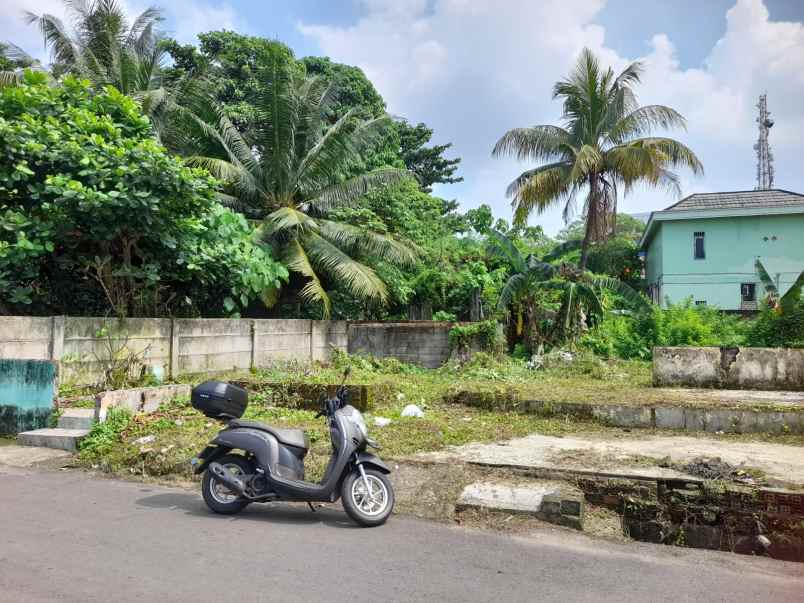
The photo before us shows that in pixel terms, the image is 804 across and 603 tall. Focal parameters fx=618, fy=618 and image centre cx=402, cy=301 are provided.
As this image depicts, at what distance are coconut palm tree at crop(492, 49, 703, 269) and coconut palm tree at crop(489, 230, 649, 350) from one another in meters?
1.23

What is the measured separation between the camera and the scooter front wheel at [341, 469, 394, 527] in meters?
4.67

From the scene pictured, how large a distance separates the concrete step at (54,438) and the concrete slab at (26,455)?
0.27 ft

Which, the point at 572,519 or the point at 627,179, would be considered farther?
the point at 627,179

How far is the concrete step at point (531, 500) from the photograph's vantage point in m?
4.86

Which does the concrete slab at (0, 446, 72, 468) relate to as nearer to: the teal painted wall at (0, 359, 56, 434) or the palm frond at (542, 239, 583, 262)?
the teal painted wall at (0, 359, 56, 434)

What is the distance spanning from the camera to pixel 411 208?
19.4 meters

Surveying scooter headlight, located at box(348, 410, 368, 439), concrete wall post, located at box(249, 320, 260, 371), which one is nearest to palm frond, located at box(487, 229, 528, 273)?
concrete wall post, located at box(249, 320, 260, 371)

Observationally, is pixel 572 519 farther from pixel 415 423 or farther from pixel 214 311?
pixel 214 311

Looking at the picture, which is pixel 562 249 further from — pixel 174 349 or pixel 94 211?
pixel 94 211

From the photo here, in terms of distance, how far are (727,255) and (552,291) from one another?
39.2ft

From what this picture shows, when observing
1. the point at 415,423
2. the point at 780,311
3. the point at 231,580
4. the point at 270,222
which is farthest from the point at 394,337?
the point at 231,580

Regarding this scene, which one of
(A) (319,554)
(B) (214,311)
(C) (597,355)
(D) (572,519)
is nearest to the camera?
(A) (319,554)

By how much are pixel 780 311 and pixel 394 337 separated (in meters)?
9.07

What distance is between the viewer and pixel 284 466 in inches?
196
